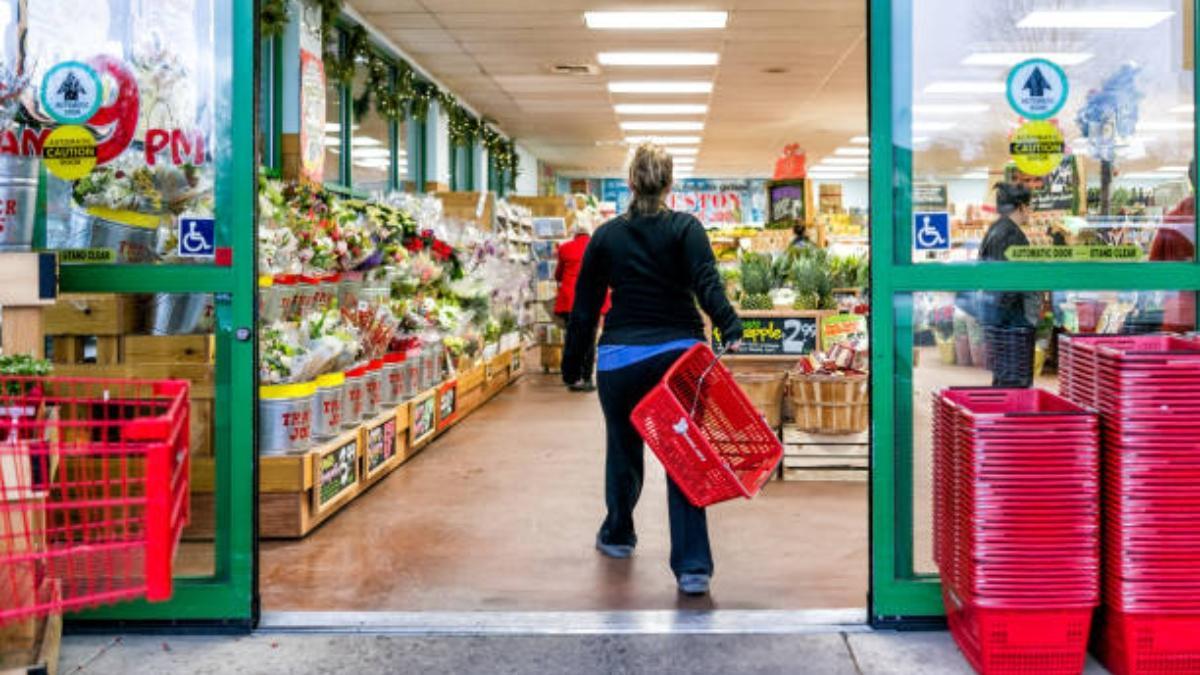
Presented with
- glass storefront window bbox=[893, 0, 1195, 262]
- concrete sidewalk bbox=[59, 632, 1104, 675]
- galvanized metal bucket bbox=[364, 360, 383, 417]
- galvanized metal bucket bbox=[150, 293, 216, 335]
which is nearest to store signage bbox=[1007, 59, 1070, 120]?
glass storefront window bbox=[893, 0, 1195, 262]

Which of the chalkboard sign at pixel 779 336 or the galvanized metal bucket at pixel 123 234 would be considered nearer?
the galvanized metal bucket at pixel 123 234

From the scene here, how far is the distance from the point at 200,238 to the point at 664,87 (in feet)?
34.4

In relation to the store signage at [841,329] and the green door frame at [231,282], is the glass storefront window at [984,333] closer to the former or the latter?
the green door frame at [231,282]

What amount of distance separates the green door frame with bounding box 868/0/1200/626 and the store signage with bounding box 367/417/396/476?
3.01 metres

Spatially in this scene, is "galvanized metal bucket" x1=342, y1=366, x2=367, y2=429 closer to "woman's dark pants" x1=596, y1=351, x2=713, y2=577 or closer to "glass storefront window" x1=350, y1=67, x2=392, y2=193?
"woman's dark pants" x1=596, y1=351, x2=713, y2=577

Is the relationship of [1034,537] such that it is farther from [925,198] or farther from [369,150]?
[369,150]

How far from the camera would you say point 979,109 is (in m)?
3.34

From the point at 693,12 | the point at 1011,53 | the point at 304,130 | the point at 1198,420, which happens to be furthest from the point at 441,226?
the point at 1198,420

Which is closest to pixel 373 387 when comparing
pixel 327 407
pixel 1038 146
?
pixel 327 407

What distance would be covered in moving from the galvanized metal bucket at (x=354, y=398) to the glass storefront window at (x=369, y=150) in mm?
4186

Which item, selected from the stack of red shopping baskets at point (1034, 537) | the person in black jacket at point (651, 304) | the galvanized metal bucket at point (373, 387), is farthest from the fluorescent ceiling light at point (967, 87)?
the galvanized metal bucket at point (373, 387)

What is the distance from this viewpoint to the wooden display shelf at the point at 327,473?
4723 mm

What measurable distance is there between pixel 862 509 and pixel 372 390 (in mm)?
2582

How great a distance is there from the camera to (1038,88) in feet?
11.0
